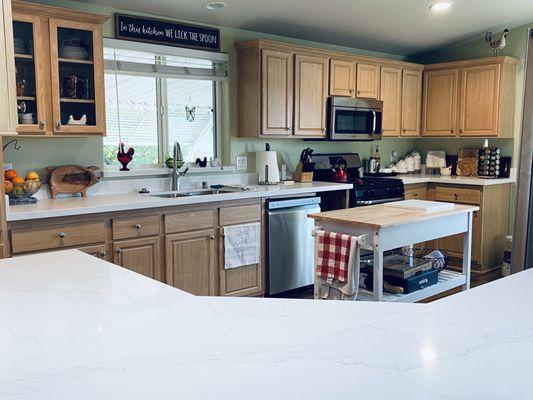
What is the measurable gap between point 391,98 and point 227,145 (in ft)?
6.71

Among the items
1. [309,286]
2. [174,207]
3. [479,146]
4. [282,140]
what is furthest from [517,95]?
[174,207]

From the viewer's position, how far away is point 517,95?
5652mm

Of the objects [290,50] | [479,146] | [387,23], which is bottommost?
[479,146]

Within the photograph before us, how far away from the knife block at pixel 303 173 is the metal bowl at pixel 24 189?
7.93ft

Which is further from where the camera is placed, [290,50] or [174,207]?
[290,50]

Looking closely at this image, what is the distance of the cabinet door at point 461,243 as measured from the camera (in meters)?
5.32

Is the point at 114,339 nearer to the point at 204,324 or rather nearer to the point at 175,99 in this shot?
the point at 204,324

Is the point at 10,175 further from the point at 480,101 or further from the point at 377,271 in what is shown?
the point at 480,101

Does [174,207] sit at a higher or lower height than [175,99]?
lower

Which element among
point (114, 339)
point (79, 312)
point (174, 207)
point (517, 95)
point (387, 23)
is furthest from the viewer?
point (517, 95)

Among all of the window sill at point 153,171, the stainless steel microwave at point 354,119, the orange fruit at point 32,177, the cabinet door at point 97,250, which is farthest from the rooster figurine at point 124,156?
the stainless steel microwave at point 354,119

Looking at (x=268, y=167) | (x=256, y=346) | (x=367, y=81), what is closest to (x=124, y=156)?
(x=268, y=167)

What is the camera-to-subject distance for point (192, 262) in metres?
3.78

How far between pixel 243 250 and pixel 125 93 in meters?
1.53
